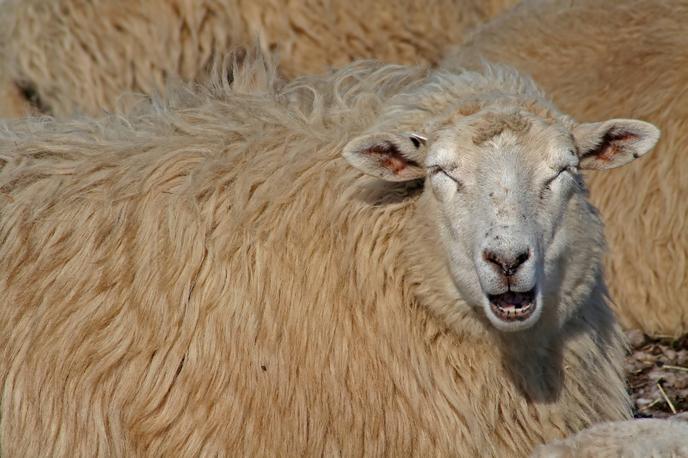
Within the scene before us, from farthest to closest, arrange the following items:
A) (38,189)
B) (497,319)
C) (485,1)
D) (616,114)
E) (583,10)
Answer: (485,1), (583,10), (616,114), (38,189), (497,319)

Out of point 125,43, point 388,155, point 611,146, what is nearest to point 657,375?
point 611,146

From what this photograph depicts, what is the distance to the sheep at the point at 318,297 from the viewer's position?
4.40 m

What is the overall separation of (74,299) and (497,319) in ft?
5.31

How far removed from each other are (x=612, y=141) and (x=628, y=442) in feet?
4.08

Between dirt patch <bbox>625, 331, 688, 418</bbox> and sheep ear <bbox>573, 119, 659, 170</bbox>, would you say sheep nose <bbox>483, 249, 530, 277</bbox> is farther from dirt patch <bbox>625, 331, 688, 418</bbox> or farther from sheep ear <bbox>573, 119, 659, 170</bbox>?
dirt patch <bbox>625, 331, 688, 418</bbox>

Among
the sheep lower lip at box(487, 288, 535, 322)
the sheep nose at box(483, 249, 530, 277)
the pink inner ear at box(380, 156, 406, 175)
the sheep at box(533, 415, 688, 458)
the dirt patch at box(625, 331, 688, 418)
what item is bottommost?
the dirt patch at box(625, 331, 688, 418)

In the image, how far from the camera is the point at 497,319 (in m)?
4.14

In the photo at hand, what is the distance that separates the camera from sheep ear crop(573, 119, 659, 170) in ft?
14.7

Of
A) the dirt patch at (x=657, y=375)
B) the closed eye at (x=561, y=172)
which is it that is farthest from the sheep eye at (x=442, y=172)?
the dirt patch at (x=657, y=375)

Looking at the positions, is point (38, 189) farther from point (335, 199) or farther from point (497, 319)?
point (497, 319)

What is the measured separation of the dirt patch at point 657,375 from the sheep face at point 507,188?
1573 millimetres

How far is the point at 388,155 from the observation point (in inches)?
175

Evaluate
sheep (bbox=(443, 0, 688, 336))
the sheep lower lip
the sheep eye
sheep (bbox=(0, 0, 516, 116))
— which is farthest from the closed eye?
sheep (bbox=(0, 0, 516, 116))

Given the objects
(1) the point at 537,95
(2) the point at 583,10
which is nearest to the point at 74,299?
(1) the point at 537,95
